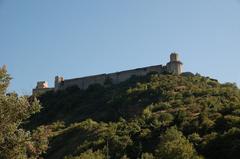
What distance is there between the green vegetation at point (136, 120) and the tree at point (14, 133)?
37 millimetres

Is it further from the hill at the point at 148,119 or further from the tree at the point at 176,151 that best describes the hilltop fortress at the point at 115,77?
the tree at the point at 176,151

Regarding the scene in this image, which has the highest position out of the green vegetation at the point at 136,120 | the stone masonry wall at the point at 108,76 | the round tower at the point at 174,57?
the round tower at the point at 174,57

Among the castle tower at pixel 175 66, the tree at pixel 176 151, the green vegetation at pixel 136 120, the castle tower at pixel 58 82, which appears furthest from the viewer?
the castle tower at pixel 58 82

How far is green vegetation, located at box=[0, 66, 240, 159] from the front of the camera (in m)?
19.4

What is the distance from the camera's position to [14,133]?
62.8 ft

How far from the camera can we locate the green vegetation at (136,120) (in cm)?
1939

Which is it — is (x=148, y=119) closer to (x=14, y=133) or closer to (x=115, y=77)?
(x=115, y=77)

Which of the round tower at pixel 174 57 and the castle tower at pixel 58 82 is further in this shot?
the castle tower at pixel 58 82

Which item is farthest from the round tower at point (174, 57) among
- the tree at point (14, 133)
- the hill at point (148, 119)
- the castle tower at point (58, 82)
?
the tree at point (14, 133)

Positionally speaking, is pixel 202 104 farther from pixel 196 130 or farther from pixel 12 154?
pixel 12 154

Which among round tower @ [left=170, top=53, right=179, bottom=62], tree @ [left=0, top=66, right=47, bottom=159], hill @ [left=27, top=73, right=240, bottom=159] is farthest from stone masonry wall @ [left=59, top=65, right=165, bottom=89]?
tree @ [left=0, top=66, right=47, bottom=159]

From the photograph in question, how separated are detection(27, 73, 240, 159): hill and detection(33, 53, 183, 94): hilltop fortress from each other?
1.68m

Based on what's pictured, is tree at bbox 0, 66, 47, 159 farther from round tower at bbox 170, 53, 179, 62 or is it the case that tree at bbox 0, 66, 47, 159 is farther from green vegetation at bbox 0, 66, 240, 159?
round tower at bbox 170, 53, 179, 62

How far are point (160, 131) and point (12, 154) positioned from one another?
41975 millimetres
